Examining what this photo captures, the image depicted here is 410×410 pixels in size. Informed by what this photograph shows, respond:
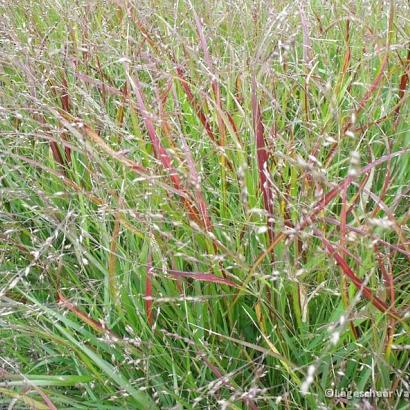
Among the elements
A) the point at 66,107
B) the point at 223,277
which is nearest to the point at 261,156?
the point at 223,277

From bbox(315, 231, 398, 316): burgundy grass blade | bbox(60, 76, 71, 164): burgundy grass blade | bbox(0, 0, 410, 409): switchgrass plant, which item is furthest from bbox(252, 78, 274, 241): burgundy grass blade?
bbox(60, 76, 71, 164): burgundy grass blade

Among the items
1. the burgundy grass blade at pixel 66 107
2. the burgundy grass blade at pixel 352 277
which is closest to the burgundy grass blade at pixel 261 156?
the burgundy grass blade at pixel 352 277

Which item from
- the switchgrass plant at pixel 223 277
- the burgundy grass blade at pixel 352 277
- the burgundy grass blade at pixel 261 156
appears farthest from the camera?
the burgundy grass blade at pixel 261 156

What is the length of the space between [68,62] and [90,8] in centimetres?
29

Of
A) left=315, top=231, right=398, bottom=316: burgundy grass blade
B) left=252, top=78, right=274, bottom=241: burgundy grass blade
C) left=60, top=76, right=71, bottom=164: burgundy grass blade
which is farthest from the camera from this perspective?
left=60, top=76, right=71, bottom=164: burgundy grass blade

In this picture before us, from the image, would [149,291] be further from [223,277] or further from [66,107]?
[66,107]

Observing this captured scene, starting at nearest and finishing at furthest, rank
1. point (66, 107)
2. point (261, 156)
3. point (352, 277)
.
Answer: point (352, 277), point (261, 156), point (66, 107)

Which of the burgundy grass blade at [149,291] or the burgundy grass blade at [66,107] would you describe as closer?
the burgundy grass blade at [149,291]

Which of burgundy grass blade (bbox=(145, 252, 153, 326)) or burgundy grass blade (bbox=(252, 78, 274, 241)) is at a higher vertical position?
burgundy grass blade (bbox=(252, 78, 274, 241))

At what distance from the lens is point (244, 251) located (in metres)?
1.08

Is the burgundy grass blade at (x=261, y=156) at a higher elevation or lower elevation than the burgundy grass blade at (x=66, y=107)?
higher

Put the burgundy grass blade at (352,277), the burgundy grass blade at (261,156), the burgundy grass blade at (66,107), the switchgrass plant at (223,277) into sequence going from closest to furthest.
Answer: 1. the burgundy grass blade at (352,277)
2. the switchgrass plant at (223,277)
3. the burgundy grass blade at (261,156)
4. the burgundy grass blade at (66,107)

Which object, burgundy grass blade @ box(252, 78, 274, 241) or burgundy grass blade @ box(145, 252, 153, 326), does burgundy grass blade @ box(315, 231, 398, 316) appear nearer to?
burgundy grass blade @ box(252, 78, 274, 241)

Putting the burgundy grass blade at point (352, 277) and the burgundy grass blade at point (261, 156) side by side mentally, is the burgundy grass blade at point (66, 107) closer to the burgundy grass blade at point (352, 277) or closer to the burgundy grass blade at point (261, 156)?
the burgundy grass blade at point (261, 156)
